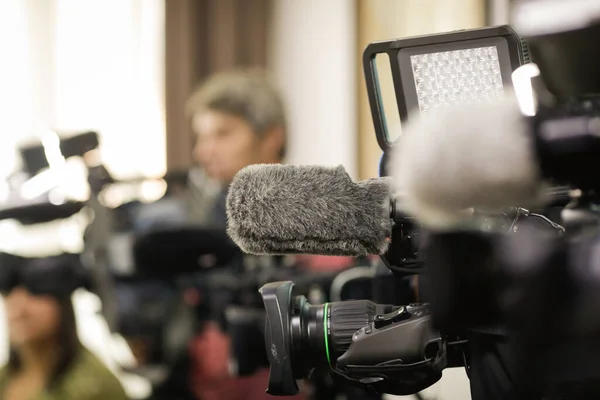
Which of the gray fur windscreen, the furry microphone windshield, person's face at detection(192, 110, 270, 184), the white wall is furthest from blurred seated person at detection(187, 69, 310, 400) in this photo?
the furry microphone windshield

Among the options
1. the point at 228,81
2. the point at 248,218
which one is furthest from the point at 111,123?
the point at 248,218

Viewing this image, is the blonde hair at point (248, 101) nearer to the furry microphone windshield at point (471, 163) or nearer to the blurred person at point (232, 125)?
the blurred person at point (232, 125)

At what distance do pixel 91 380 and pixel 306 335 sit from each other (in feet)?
3.48

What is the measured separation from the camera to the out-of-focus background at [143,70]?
1.79 m

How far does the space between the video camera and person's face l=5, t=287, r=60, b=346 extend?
1.07m

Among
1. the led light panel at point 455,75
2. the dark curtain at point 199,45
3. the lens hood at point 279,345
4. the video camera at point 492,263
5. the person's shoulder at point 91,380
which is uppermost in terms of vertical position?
the dark curtain at point 199,45

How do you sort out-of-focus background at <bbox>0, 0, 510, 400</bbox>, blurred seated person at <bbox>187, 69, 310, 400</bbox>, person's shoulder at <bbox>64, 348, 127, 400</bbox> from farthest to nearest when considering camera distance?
out-of-focus background at <bbox>0, 0, 510, 400</bbox> < person's shoulder at <bbox>64, 348, 127, 400</bbox> < blurred seated person at <bbox>187, 69, 310, 400</bbox>

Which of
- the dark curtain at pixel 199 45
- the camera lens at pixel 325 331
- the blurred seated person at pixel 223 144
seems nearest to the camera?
the camera lens at pixel 325 331

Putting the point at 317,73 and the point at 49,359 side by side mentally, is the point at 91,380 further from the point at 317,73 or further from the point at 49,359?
the point at 317,73

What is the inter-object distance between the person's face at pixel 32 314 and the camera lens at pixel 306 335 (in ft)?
3.50

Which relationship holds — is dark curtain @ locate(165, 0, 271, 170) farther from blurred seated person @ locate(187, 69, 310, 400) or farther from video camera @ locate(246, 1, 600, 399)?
video camera @ locate(246, 1, 600, 399)

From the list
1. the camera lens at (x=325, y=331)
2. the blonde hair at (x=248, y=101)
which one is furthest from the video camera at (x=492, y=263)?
the blonde hair at (x=248, y=101)

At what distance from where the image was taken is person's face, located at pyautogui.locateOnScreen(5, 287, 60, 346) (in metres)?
1.48

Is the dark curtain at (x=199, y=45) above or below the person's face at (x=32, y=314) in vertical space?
above
